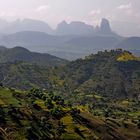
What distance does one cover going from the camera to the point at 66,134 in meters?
168

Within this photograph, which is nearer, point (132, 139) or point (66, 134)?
point (66, 134)

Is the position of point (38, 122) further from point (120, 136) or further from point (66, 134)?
point (120, 136)

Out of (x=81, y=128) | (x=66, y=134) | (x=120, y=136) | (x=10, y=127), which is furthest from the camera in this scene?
(x=120, y=136)

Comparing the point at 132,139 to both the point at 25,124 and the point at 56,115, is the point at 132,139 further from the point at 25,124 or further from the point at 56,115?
the point at 25,124

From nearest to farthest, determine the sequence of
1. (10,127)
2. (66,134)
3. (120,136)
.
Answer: (10,127), (66,134), (120,136)

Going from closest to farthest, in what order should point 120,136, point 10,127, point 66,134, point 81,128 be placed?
point 10,127, point 66,134, point 81,128, point 120,136

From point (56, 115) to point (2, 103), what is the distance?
26.4m

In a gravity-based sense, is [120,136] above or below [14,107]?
below

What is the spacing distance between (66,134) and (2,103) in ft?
104

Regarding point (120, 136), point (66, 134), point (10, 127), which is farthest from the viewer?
point (120, 136)

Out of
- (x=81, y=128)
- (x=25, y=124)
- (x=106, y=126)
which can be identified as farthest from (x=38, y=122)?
(x=106, y=126)

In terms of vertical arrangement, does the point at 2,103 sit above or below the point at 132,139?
above

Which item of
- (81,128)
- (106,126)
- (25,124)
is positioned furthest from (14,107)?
(106,126)

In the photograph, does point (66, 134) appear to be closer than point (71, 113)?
Yes
